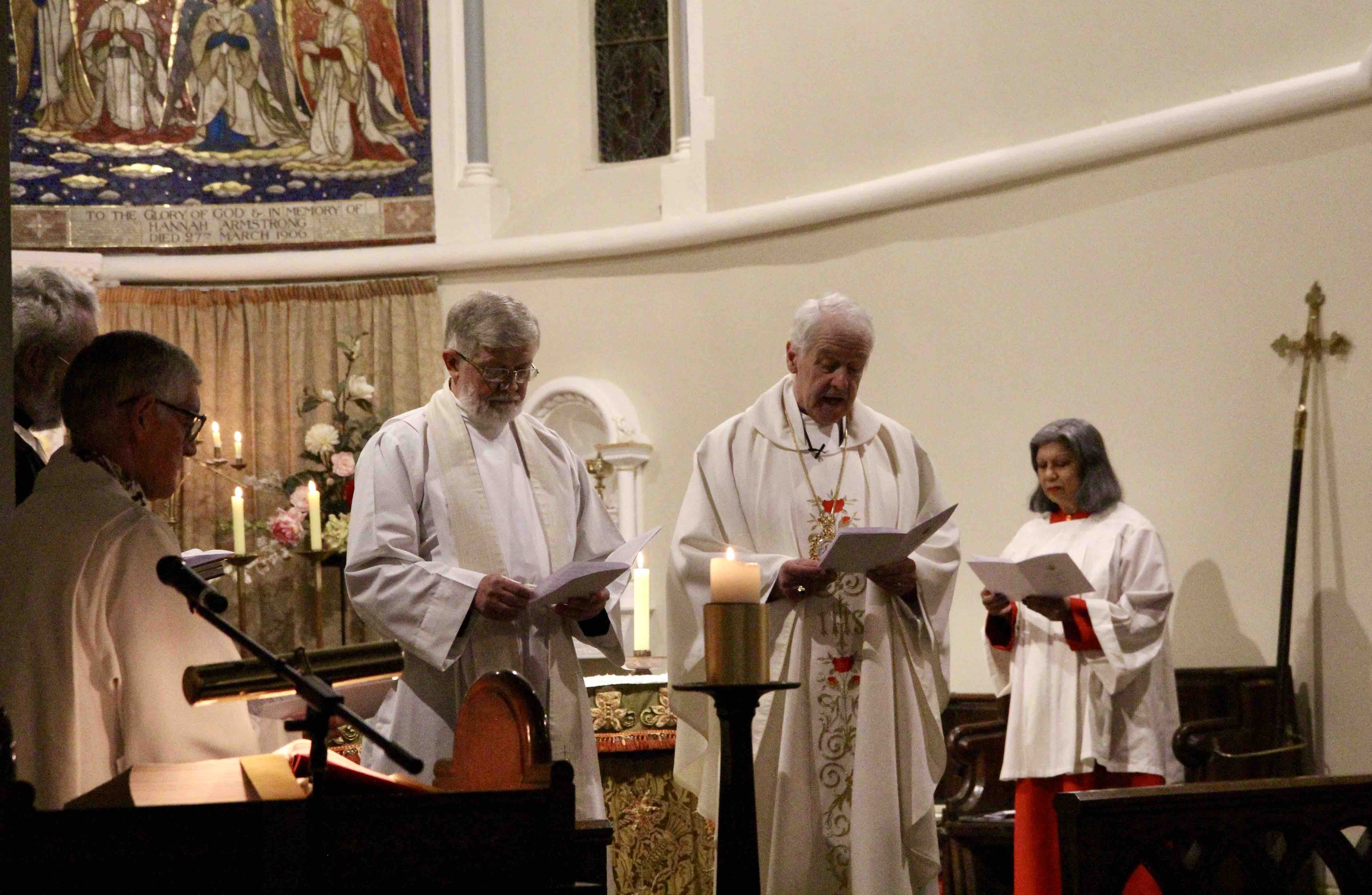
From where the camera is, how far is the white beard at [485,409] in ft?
13.2

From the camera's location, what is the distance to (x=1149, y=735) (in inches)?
213

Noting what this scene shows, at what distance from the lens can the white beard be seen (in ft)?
13.2

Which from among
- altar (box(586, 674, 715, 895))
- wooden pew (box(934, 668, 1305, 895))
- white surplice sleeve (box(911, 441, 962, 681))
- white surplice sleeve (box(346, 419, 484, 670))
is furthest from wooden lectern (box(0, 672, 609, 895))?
wooden pew (box(934, 668, 1305, 895))

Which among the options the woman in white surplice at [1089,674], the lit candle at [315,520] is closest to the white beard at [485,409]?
the woman in white surplice at [1089,674]

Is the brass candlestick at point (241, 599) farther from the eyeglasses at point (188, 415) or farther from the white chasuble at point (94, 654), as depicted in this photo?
the white chasuble at point (94, 654)

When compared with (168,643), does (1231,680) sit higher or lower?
lower

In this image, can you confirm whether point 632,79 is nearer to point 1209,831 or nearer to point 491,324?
point 491,324

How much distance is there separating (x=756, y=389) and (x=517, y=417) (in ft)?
13.4

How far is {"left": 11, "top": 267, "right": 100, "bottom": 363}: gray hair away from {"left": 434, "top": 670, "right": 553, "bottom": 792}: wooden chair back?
1.63 metres

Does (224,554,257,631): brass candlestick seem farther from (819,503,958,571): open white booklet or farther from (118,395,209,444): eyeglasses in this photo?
(118,395,209,444): eyeglasses

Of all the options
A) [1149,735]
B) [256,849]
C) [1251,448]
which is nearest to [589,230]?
[1251,448]

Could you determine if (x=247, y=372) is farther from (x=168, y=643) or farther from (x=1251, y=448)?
(x=168, y=643)

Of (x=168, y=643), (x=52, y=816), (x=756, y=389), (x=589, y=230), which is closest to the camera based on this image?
(x=52, y=816)

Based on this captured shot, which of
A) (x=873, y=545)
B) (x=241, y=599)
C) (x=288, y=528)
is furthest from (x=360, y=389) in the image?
(x=873, y=545)
